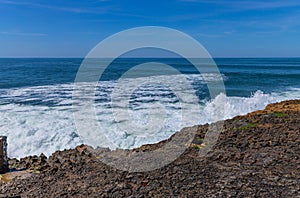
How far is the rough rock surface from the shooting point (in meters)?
4.01

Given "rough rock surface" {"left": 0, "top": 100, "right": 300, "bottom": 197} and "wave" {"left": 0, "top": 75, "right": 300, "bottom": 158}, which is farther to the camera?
"wave" {"left": 0, "top": 75, "right": 300, "bottom": 158}

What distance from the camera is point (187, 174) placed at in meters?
4.50

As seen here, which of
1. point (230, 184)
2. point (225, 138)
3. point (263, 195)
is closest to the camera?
point (263, 195)

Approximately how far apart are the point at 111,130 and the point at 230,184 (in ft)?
19.3

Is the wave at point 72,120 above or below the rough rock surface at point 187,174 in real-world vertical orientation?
below

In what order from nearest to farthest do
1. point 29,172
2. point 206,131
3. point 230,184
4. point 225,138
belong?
point 230,184 → point 29,172 → point 225,138 → point 206,131

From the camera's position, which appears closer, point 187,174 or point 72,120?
point 187,174

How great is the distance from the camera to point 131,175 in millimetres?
4551

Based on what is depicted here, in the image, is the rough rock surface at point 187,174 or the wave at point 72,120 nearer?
the rough rock surface at point 187,174

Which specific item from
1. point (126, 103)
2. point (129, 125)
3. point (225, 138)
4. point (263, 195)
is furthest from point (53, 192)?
point (126, 103)

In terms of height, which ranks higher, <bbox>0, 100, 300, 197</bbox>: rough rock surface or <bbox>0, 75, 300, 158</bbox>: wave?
<bbox>0, 100, 300, 197</bbox>: rough rock surface

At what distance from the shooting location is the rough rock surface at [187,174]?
4.01 meters

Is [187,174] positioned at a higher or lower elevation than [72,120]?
higher

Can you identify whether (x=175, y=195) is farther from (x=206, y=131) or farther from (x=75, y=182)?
(x=206, y=131)
